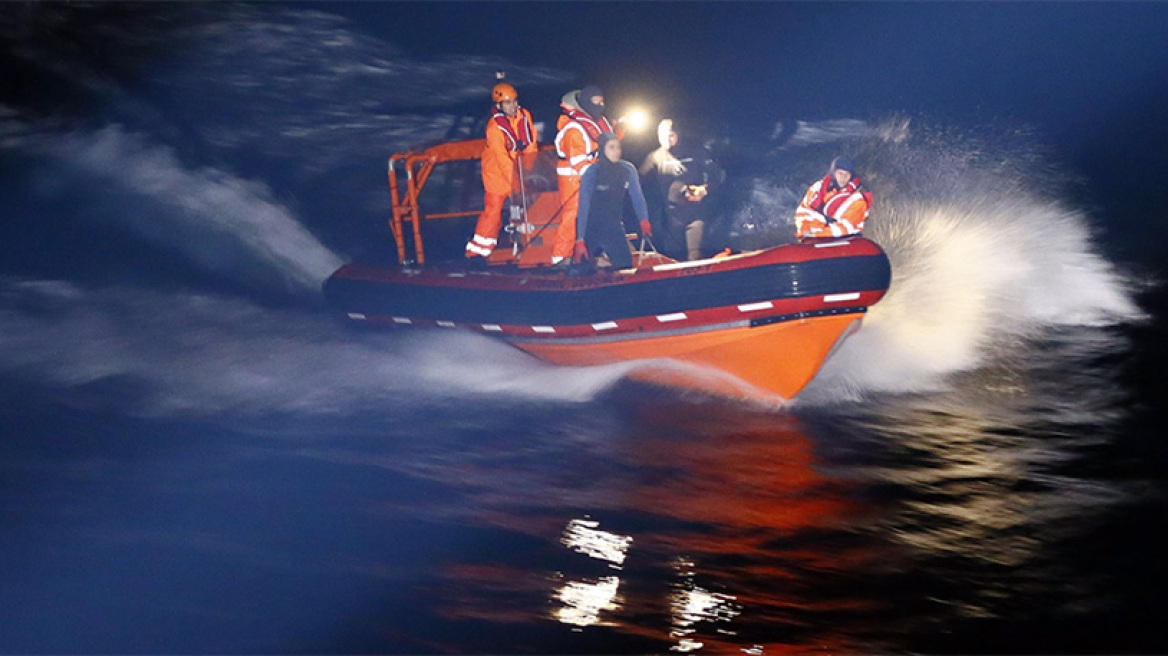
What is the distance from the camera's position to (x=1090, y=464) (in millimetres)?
4961

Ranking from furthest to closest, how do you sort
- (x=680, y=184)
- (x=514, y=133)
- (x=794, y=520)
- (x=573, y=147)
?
1. (x=680, y=184)
2. (x=514, y=133)
3. (x=573, y=147)
4. (x=794, y=520)

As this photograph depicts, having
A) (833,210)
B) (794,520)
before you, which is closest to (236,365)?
(833,210)

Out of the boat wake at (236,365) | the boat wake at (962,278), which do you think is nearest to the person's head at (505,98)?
the boat wake at (236,365)

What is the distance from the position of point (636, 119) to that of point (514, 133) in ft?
2.42

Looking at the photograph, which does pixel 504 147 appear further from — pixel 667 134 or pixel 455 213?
pixel 667 134

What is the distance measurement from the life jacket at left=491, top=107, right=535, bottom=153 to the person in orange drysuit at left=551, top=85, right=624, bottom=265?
0.32m

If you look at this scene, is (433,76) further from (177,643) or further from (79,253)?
(177,643)

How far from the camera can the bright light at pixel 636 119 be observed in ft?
22.8

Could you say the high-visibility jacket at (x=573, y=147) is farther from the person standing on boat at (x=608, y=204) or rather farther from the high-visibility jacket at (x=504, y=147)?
the high-visibility jacket at (x=504, y=147)

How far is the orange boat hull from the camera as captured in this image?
19.7 feet

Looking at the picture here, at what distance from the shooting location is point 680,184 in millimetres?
7090

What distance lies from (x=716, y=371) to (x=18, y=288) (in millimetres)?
5196

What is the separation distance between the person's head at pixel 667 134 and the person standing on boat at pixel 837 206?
99 cm

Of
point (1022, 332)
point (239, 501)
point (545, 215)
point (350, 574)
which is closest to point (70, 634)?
point (350, 574)
